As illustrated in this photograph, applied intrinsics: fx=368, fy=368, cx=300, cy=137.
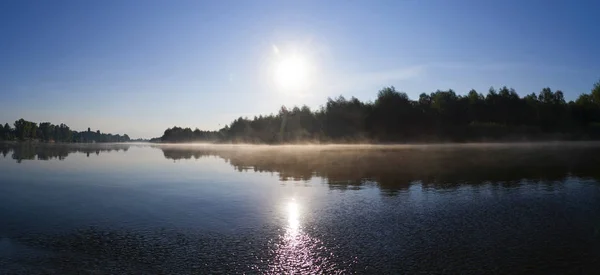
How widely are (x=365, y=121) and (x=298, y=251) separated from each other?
148266mm

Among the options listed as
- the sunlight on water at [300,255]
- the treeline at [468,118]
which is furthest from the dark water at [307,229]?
the treeline at [468,118]

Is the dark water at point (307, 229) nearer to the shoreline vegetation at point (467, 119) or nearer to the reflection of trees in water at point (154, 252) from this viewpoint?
the reflection of trees in water at point (154, 252)

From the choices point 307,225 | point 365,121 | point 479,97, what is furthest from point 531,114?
point 307,225

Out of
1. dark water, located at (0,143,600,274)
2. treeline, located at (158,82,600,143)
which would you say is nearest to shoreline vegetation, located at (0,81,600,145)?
treeline, located at (158,82,600,143)

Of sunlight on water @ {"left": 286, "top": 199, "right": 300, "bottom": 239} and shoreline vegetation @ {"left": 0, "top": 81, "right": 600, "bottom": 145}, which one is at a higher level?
shoreline vegetation @ {"left": 0, "top": 81, "right": 600, "bottom": 145}

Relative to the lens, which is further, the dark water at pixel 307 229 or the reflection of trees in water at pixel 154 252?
the dark water at pixel 307 229

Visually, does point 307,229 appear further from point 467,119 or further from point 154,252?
point 467,119

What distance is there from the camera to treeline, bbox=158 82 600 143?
139m

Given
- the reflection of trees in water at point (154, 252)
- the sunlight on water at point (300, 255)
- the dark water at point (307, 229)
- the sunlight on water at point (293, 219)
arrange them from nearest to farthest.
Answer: the sunlight on water at point (300, 255) < the reflection of trees in water at point (154, 252) < the dark water at point (307, 229) < the sunlight on water at point (293, 219)

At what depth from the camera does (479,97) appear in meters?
158

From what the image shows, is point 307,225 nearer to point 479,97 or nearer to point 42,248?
point 42,248

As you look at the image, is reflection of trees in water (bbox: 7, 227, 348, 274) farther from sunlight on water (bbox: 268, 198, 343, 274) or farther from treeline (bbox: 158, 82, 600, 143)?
treeline (bbox: 158, 82, 600, 143)

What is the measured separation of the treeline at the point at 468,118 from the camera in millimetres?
139375

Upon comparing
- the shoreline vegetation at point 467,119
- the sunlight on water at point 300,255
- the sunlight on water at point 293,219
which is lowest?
the sunlight on water at point 300,255
